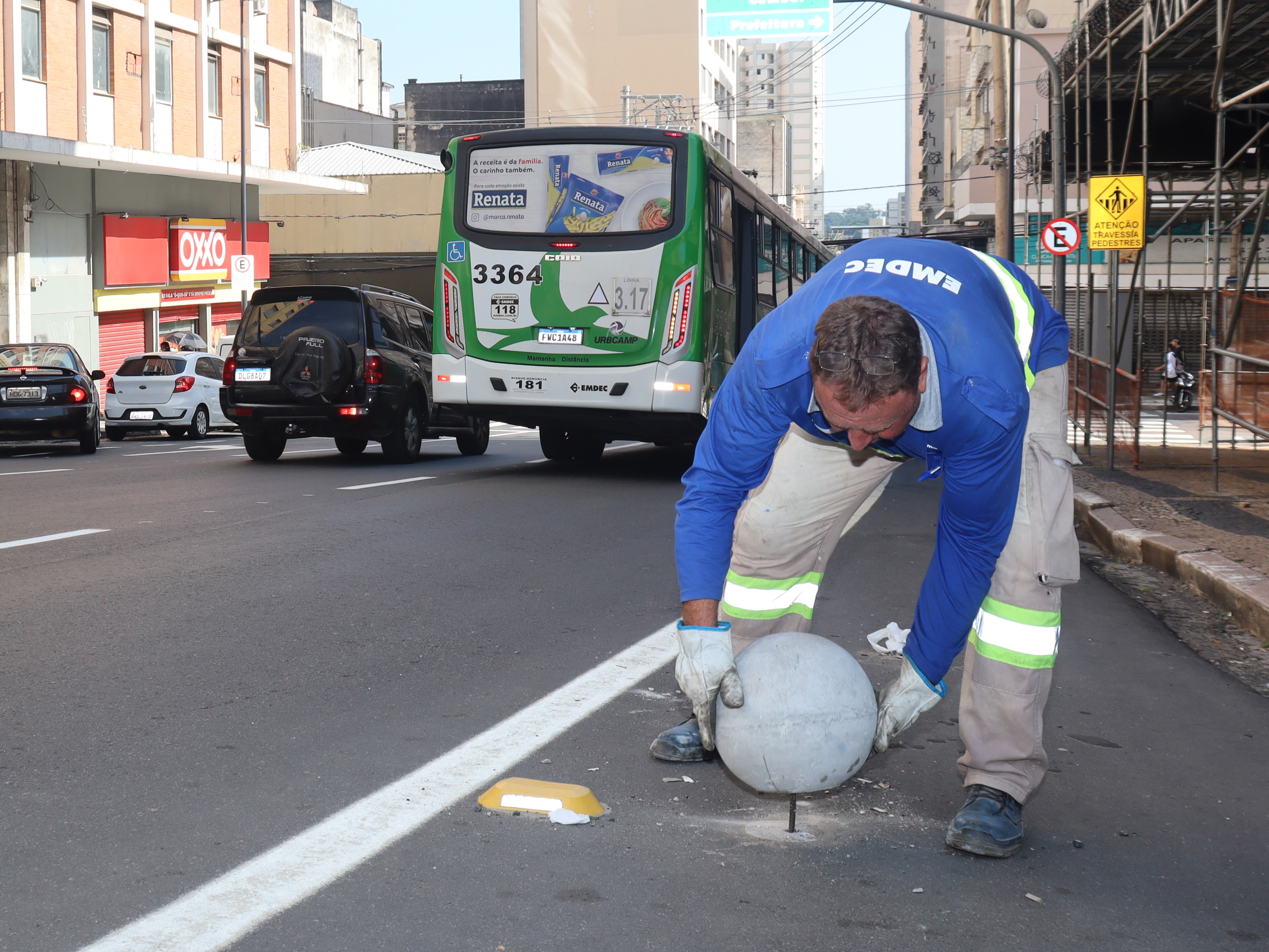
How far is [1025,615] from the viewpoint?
12.4 feet

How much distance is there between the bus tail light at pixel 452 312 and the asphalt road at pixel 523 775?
5570 mm

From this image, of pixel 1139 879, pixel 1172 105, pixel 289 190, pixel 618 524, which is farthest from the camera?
pixel 289 190

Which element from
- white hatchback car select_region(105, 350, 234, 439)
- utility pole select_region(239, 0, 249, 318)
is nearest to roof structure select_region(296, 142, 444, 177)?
utility pole select_region(239, 0, 249, 318)

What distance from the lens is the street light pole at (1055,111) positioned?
57.7ft

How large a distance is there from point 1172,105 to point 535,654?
1552 centimetres

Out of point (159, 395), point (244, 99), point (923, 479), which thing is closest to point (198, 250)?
point (244, 99)

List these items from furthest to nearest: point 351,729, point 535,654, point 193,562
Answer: point 193,562, point 535,654, point 351,729

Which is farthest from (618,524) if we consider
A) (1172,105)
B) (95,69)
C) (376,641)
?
(95,69)

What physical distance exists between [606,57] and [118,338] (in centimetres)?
4629

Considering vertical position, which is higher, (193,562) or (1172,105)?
(1172,105)

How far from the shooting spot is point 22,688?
502 cm

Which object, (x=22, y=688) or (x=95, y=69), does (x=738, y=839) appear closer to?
(x=22, y=688)

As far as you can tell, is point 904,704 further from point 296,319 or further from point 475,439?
point 475,439

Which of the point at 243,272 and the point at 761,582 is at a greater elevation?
the point at 243,272
